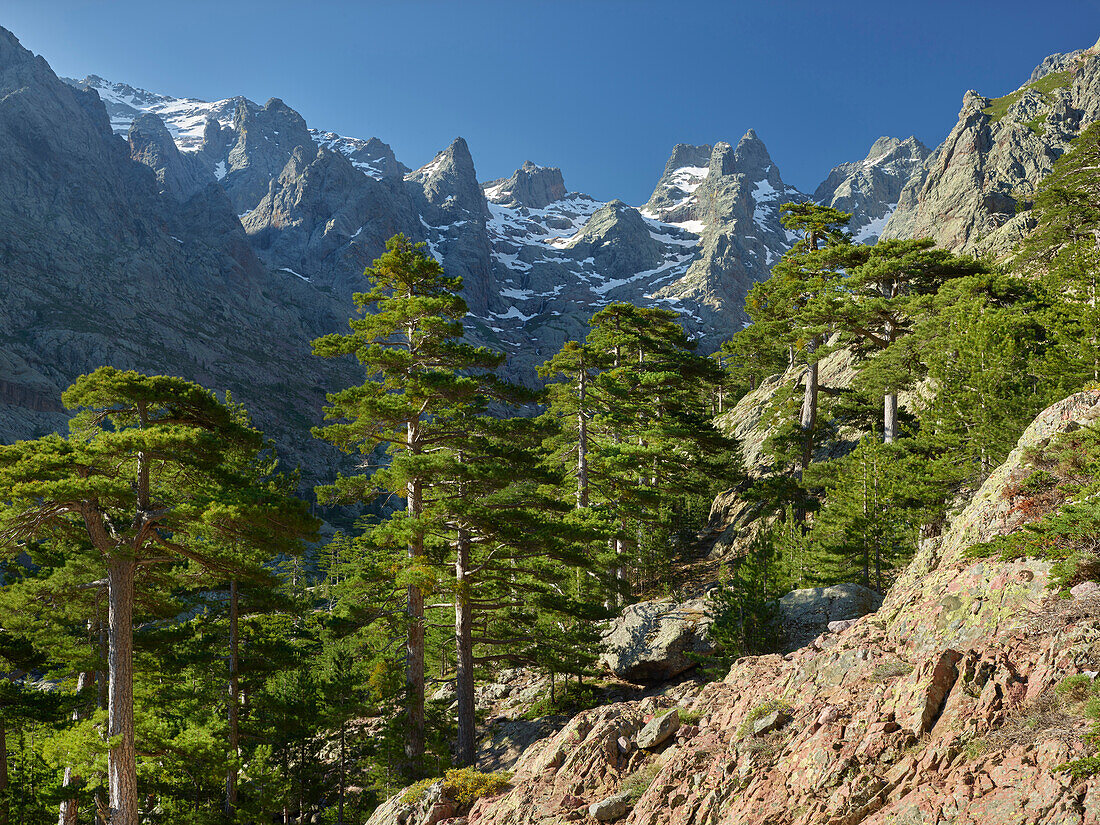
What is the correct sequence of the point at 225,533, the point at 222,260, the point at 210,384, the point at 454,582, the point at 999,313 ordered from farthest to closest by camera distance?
the point at 222,260 < the point at 210,384 < the point at 999,313 < the point at 454,582 < the point at 225,533

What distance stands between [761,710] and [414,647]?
10.9 metres

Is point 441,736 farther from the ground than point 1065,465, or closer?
closer

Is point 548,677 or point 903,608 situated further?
point 548,677

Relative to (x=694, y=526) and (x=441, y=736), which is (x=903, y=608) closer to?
(x=441, y=736)

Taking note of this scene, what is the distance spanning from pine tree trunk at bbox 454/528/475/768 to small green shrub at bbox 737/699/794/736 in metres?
8.87

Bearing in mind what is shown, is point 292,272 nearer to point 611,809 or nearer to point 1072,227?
point 1072,227

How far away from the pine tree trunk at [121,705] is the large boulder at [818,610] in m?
16.1

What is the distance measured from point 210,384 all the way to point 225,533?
125 metres

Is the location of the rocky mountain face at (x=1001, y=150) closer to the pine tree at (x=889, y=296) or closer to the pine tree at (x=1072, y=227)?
the pine tree at (x=1072, y=227)

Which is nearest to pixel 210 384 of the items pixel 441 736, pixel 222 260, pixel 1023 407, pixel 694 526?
pixel 222 260

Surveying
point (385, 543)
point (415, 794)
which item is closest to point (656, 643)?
point (385, 543)

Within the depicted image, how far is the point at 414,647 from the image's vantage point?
16.8 m

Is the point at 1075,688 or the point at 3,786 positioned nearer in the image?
the point at 1075,688

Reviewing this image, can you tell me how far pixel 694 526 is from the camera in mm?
35312
